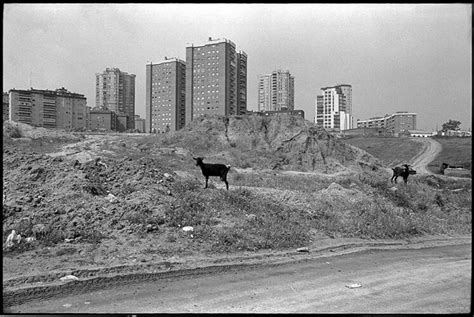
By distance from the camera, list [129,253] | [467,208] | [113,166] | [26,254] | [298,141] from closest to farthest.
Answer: [467,208] → [26,254] → [129,253] → [113,166] → [298,141]

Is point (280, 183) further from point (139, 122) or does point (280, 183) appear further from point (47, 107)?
point (47, 107)

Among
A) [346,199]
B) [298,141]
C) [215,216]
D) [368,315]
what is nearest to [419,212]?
[346,199]

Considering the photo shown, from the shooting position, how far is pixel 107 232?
609cm

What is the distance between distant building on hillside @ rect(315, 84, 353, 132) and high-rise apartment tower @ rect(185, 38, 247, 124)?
969 mm

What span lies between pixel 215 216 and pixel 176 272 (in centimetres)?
235

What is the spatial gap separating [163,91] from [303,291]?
3101mm

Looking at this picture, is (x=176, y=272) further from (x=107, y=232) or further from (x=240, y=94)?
(x=240, y=94)

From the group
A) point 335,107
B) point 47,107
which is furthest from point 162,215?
point 335,107

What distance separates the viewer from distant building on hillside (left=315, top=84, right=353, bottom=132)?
4.04m

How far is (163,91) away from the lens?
16.8 ft

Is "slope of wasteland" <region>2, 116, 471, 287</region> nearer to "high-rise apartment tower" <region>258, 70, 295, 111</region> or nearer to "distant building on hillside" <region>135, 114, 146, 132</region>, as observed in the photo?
"distant building on hillside" <region>135, 114, 146, 132</region>

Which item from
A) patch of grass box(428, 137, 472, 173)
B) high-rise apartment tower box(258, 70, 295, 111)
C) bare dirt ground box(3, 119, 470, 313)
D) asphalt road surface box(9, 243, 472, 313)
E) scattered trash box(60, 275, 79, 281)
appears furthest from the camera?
high-rise apartment tower box(258, 70, 295, 111)

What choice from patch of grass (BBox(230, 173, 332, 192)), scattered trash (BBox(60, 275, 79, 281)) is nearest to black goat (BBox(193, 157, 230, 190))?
patch of grass (BBox(230, 173, 332, 192))

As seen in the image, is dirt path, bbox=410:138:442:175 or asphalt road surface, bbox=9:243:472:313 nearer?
asphalt road surface, bbox=9:243:472:313
